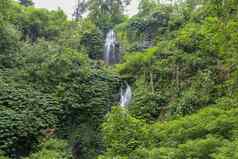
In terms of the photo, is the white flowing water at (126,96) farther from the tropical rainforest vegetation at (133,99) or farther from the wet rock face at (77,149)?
the wet rock face at (77,149)

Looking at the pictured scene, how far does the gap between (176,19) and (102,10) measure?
28.2 feet

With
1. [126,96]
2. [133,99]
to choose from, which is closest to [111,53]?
[126,96]

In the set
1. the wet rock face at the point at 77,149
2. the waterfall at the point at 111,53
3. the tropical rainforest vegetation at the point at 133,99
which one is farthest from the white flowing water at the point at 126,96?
the waterfall at the point at 111,53

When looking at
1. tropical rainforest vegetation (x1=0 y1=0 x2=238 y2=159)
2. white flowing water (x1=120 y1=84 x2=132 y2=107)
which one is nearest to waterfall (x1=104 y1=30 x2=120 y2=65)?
tropical rainforest vegetation (x1=0 y1=0 x2=238 y2=159)

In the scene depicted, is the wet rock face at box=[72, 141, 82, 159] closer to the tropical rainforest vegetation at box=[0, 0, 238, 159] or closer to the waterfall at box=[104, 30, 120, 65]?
the tropical rainforest vegetation at box=[0, 0, 238, 159]

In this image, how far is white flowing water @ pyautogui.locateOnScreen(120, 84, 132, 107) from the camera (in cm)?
1486

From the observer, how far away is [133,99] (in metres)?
14.0

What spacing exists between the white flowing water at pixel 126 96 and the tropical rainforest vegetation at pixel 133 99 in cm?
20

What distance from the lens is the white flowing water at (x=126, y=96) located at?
48.8 feet

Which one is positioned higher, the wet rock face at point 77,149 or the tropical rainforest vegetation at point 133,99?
the tropical rainforest vegetation at point 133,99

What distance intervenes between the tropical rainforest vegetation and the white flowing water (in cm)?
20

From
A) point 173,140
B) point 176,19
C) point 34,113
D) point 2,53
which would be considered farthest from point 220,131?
point 176,19

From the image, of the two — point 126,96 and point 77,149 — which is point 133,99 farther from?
point 77,149

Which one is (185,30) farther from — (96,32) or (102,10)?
(102,10)
